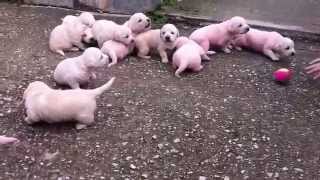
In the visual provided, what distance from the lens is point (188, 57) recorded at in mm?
3148

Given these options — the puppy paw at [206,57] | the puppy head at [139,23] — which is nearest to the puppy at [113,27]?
the puppy head at [139,23]

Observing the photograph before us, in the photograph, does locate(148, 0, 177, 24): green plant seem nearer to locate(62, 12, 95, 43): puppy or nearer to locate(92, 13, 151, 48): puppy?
locate(92, 13, 151, 48): puppy

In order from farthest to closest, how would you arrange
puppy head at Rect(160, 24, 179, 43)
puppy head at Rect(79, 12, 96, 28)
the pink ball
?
puppy head at Rect(79, 12, 96, 28), puppy head at Rect(160, 24, 179, 43), the pink ball

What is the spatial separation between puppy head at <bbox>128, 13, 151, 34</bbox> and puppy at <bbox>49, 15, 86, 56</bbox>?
12.7 inches

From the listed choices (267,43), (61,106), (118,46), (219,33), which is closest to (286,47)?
(267,43)

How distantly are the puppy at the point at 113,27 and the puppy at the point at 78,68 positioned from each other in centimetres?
42

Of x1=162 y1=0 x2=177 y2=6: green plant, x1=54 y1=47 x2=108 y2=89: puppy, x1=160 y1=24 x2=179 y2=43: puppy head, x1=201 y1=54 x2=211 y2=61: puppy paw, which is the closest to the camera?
x1=54 y1=47 x2=108 y2=89: puppy

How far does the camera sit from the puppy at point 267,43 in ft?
11.1

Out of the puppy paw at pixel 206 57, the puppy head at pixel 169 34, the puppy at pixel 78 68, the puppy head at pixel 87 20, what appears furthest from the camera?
the puppy head at pixel 87 20

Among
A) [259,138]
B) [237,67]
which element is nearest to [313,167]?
[259,138]

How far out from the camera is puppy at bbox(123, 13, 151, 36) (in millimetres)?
3395

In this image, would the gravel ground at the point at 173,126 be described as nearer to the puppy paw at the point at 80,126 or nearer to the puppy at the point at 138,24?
the puppy paw at the point at 80,126

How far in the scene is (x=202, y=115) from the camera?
2.80 meters

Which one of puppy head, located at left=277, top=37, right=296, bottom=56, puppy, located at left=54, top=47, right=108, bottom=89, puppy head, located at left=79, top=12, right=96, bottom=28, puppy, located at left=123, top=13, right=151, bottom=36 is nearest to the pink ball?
puppy head, located at left=277, top=37, right=296, bottom=56
